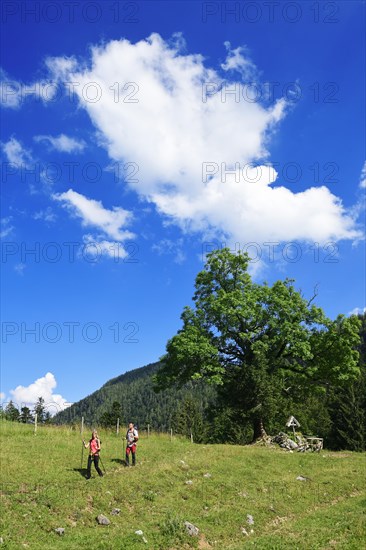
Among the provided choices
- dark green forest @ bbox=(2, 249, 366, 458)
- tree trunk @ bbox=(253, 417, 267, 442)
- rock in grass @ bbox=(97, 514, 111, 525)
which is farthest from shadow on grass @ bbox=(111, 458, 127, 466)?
tree trunk @ bbox=(253, 417, 267, 442)

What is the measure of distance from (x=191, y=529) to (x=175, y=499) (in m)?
3.28

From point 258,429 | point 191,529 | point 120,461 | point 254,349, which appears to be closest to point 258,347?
point 254,349

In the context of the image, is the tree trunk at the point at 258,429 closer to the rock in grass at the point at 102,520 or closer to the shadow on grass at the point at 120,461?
the shadow on grass at the point at 120,461

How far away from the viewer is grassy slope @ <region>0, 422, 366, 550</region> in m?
13.9

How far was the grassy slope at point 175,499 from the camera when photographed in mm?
13930

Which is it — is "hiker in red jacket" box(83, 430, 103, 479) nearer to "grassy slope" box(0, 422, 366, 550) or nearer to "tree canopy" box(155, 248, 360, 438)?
"grassy slope" box(0, 422, 366, 550)

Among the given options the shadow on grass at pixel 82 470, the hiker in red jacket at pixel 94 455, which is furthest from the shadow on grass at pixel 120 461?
the hiker in red jacket at pixel 94 455

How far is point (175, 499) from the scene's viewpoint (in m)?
18.0

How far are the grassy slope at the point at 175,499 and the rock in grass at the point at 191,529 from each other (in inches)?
8.9

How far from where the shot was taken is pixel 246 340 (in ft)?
125

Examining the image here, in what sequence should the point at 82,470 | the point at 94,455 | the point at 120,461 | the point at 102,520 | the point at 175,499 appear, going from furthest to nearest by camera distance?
the point at 120,461 → the point at 82,470 → the point at 94,455 → the point at 175,499 → the point at 102,520

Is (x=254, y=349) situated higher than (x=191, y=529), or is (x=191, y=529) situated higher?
(x=254, y=349)

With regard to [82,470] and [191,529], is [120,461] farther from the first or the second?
[191,529]

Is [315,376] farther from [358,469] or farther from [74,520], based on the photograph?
[74,520]
